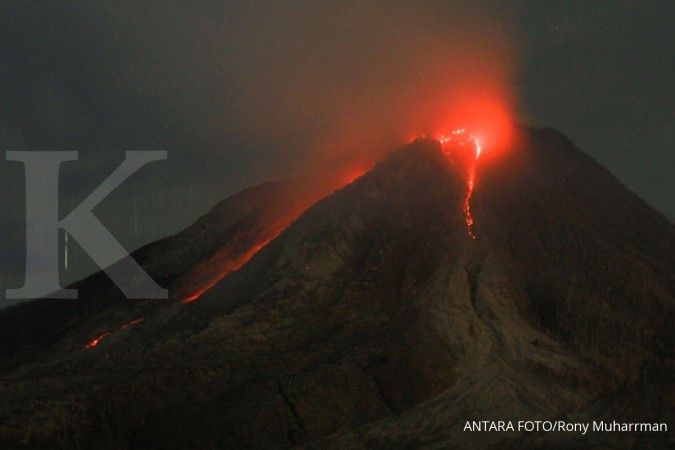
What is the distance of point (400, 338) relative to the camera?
20.2 metres

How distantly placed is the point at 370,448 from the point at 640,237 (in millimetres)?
14309

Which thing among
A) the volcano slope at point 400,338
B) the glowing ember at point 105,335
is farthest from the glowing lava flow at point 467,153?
the glowing ember at point 105,335

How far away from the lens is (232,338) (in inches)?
787

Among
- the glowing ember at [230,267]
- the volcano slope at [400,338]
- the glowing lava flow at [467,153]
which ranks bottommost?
the volcano slope at [400,338]

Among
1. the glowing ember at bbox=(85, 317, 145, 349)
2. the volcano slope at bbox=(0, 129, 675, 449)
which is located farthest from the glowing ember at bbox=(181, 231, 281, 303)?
the glowing ember at bbox=(85, 317, 145, 349)

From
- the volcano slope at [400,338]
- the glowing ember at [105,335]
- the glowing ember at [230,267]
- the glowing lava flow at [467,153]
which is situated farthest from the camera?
the glowing lava flow at [467,153]

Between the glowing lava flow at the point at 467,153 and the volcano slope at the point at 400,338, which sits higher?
the glowing lava flow at the point at 467,153

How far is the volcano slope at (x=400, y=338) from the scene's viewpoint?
17625 mm

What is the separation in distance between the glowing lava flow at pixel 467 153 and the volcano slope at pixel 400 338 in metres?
0.35

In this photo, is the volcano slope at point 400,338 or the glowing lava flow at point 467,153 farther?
the glowing lava flow at point 467,153

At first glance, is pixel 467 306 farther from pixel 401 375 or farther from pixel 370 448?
pixel 370 448

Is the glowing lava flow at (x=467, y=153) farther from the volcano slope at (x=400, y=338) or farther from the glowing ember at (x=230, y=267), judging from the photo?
the glowing ember at (x=230, y=267)

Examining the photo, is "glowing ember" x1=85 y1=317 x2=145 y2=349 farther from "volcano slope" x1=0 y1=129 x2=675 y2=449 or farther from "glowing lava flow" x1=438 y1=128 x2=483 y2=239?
"glowing lava flow" x1=438 y1=128 x2=483 y2=239

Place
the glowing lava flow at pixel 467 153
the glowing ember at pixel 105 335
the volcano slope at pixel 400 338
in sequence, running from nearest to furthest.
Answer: the volcano slope at pixel 400 338
the glowing ember at pixel 105 335
the glowing lava flow at pixel 467 153
